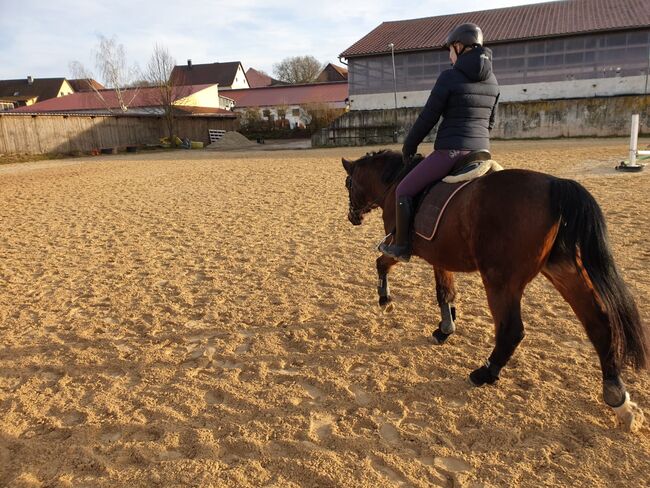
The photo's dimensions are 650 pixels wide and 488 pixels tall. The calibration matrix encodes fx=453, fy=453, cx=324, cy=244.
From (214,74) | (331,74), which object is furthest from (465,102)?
(331,74)

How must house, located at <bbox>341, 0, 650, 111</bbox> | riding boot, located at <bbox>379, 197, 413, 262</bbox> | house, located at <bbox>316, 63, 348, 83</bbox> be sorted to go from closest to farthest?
riding boot, located at <bbox>379, 197, 413, 262</bbox>, house, located at <bbox>341, 0, 650, 111</bbox>, house, located at <bbox>316, 63, 348, 83</bbox>

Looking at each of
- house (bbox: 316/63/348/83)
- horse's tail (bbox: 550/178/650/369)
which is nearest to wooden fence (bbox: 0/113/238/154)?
horse's tail (bbox: 550/178/650/369)

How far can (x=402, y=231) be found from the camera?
12.8 ft

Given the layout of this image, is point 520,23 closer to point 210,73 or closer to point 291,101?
point 291,101

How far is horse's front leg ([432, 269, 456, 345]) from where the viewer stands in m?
4.07

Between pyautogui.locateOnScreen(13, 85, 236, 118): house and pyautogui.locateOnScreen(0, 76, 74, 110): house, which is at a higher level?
pyautogui.locateOnScreen(0, 76, 74, 110): house

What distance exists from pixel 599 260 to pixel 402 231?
5.01ft

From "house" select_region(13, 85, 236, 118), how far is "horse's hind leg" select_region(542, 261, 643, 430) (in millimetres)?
47654

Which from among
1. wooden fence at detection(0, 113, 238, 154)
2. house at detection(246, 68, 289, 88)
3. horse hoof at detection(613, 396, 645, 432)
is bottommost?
horse hoof at detection(613, 396, 645, 432)

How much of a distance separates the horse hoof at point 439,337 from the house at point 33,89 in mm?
76466

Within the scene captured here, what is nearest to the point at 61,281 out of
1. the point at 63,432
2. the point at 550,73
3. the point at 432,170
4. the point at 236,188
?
the point at 63,432

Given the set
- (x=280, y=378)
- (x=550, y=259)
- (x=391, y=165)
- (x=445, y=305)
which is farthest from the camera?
(x=391, y=165)

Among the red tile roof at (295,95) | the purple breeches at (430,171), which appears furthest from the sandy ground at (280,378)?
the red tile roof at (295,95)

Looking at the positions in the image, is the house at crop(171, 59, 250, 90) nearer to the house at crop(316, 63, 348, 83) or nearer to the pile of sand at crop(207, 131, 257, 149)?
the house at crop(316, 63, 348, 83)
